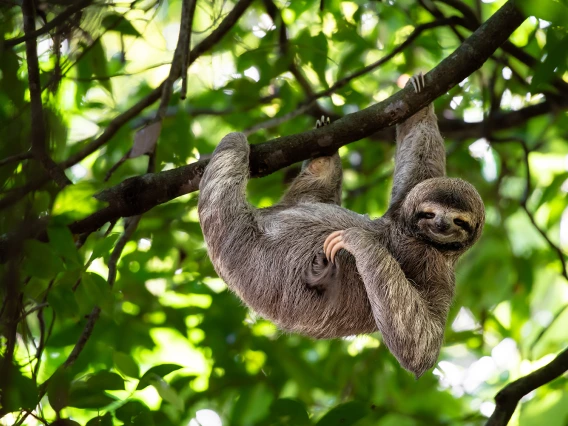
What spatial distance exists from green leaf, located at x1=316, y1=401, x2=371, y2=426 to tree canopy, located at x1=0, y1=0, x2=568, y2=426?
0.02m

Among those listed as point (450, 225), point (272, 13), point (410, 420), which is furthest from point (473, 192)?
point (272, 13)

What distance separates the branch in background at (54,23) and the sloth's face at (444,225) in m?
3.97

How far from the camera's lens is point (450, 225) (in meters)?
6.91

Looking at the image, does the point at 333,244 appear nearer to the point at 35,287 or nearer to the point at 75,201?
the point at 35,287

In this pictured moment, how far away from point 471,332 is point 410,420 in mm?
2511

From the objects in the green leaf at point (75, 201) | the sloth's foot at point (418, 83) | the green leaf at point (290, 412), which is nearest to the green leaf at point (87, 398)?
the green leaf at point (75, 201)

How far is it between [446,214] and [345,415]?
225 cm

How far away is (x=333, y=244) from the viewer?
673cm

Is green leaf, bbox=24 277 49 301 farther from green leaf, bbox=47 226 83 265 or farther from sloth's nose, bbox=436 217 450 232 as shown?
sloth's nose, bbox=436 217 450 232

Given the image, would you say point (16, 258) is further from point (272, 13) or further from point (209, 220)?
point (272, 13)

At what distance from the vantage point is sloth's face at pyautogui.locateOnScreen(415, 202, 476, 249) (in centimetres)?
691

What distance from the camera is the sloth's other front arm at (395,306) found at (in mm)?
6340

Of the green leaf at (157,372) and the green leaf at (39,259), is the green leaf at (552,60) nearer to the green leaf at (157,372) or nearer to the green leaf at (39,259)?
the green leaf at (157,372)

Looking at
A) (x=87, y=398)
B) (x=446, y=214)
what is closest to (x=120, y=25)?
(x=446, y=214)
